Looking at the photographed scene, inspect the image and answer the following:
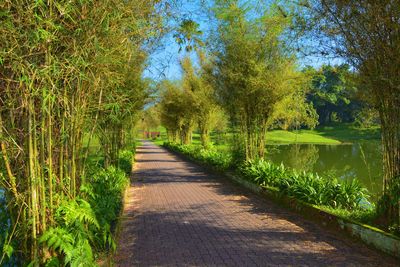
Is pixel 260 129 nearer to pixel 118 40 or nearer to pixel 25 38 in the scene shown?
pixel 118 40

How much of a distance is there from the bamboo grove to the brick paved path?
5.06 ft

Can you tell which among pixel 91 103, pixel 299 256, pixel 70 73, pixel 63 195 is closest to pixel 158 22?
pixel 91 103

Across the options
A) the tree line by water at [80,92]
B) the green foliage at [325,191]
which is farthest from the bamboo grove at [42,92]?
the green foliage at [325,191]

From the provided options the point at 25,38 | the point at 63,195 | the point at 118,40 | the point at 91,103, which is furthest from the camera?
the point at 91,103

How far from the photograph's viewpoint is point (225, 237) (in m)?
5.30

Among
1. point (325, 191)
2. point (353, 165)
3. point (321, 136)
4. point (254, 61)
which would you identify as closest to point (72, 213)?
point (325, 191)

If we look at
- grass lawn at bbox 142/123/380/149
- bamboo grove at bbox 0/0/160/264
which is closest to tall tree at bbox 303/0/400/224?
bamboo grove at bbox 0/0/160/264

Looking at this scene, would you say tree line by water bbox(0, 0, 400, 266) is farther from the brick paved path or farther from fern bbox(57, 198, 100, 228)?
the brick paved path

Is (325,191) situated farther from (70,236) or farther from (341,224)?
(70,236)

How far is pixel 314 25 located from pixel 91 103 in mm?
3449

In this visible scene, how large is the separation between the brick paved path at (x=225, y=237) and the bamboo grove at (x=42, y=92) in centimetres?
154

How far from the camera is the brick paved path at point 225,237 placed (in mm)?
4371

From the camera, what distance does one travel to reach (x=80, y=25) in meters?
3.16

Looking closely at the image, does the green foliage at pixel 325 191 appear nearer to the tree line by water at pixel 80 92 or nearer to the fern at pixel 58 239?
the tree line by water at pixel 80 92
